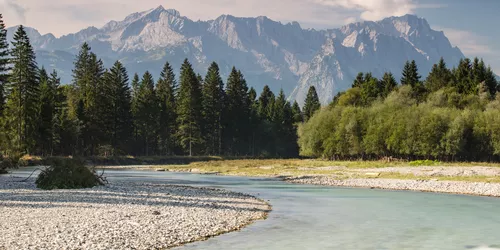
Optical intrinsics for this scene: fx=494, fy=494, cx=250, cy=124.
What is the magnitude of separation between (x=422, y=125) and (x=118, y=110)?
62.7m

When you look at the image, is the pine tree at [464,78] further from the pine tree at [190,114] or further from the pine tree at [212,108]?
the pine tree at [190,114]

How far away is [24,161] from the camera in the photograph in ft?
242

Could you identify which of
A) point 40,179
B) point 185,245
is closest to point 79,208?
point 185,245

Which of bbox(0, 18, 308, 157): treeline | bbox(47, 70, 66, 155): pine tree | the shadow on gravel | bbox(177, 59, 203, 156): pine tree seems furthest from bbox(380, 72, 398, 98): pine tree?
the shadow on gravel

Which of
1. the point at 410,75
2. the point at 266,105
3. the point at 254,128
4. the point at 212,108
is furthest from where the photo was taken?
the point at 266,105

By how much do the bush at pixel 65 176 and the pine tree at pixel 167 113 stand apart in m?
82.0

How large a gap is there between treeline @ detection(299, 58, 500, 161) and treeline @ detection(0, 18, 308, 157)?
28.0 meters

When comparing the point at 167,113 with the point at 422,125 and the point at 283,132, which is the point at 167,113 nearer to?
the point at 283,132

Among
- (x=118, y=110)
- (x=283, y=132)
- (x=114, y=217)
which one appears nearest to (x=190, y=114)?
(x=118, y=110)

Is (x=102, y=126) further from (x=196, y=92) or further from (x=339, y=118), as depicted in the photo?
(x=339, y=118)

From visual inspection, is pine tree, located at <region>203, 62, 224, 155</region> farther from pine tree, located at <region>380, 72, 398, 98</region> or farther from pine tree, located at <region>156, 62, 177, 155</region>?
pine tree, located at <region>380, 72, 398, 98</region>

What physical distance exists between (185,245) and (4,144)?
5713 cm

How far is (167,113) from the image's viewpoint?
12038 cm

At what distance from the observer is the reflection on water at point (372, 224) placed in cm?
2056
